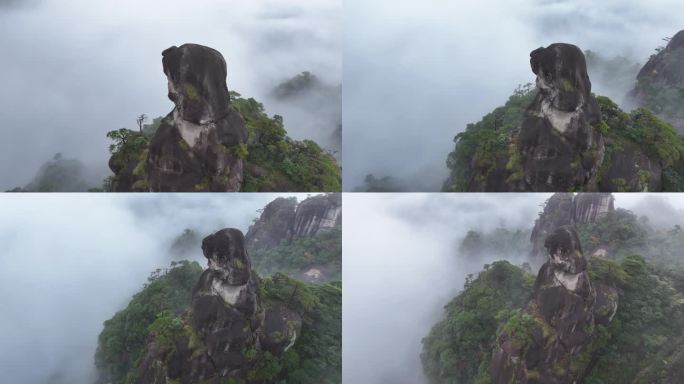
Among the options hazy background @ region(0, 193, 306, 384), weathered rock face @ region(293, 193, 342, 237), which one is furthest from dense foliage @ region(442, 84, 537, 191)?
hazy background @ region(0, 193, 306, 384)

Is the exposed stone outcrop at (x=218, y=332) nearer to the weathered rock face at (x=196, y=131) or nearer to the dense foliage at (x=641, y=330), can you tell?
the weathered rock face at (x=196, y=131)

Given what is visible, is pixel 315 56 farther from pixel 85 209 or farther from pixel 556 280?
pixel 556 280

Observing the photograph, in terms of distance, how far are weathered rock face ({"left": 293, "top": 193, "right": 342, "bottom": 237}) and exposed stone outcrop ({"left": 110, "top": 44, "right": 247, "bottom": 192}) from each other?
76 cm

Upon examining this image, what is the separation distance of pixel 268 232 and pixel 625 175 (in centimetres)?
379

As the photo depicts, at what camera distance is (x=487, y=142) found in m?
6.94

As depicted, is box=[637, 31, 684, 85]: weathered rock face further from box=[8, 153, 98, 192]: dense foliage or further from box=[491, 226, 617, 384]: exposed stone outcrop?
box=[8, 153, 98, 192]: dense foliage

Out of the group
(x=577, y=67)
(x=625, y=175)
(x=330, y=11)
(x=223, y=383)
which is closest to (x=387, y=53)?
(x=330, y=11)

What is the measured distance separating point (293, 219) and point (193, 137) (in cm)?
134

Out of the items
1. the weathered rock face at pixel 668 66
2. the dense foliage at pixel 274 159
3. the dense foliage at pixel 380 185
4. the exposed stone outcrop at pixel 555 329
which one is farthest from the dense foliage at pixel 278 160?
the weathered rock face at pixel 668 66

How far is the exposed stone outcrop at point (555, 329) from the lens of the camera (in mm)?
6902

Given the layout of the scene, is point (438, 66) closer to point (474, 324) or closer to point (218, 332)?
point (474, 324)

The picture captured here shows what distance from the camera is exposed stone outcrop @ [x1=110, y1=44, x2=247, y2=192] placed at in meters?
6.62

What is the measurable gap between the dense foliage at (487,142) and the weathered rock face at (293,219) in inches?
48.4

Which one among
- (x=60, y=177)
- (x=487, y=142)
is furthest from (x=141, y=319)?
(x=487, y=142)
